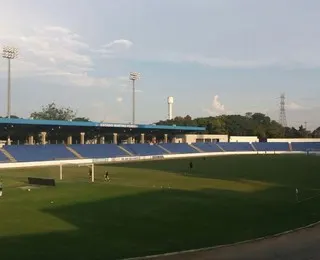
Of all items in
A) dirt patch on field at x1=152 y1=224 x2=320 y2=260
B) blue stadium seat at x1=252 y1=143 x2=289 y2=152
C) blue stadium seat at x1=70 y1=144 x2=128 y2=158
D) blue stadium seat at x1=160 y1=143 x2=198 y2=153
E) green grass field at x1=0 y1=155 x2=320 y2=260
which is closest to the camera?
dirt patch on field at x1=152 y1=224 x2=320 y2=260

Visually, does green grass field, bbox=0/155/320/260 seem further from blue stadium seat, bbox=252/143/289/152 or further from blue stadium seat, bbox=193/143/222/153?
blue stadium seat, bbox=252/143/289/152

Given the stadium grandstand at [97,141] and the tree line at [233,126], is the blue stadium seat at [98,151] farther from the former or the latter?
the tree line at [233,126]

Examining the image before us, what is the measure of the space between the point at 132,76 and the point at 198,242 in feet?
346

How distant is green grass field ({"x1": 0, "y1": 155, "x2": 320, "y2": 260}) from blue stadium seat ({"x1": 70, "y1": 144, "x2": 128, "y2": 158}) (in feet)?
164

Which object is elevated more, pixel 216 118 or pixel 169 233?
pixel 216 118

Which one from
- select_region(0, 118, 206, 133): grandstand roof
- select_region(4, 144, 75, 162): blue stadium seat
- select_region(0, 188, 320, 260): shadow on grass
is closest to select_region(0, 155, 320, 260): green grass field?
select_region(0, 188, 320, 260): shadow on grass

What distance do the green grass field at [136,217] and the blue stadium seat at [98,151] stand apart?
49964 mm

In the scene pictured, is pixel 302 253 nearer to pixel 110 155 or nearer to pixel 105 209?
pixel 105 209

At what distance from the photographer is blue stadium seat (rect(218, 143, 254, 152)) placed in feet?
440

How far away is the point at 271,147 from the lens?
5620 inches

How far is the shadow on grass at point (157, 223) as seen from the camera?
18047mm

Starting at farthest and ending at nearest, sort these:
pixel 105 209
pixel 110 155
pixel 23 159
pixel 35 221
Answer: pixel 110 155, pixel 23 159, pixel 105 209, pixel 35 221

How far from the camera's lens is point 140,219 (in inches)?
993

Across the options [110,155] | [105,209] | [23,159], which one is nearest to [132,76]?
[110,155]
